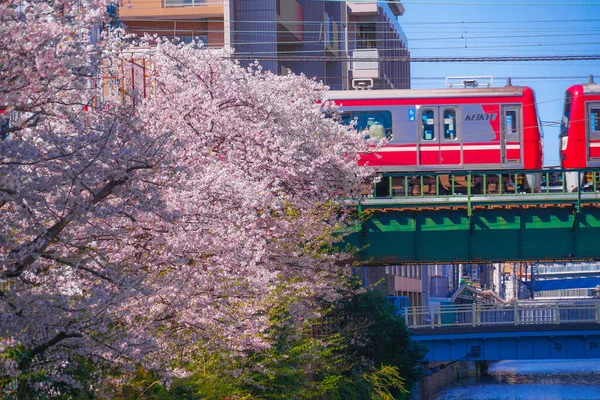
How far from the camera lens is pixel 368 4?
212 feet

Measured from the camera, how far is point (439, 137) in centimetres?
3148

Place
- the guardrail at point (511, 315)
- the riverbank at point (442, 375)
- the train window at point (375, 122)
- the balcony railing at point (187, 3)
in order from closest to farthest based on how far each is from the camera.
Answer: the train window at point (375, 122) < the balcony railing at point (187, 3) < the guardrail at point (511, 315) < the riverbank at point (442, 375)

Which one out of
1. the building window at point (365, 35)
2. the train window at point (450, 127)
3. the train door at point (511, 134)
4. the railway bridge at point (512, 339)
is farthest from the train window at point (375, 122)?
the building window at point (365, 35)

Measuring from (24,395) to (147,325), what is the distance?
2167mm

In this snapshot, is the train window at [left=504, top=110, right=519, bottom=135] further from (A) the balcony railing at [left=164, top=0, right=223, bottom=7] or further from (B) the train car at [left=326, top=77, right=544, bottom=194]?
(A) the balcony railing at [left=164, top=0, right=223, bottom=7]

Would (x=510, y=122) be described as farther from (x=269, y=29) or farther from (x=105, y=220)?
(x=105, y=220)

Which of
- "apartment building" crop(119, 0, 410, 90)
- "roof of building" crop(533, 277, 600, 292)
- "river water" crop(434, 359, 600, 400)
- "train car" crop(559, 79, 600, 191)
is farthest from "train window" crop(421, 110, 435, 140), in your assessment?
"roof of building" crop(533, 277, 600, 292)

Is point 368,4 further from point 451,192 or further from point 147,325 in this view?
point 147,325

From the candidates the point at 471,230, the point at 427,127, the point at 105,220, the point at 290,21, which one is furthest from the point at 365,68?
the point at 105,220

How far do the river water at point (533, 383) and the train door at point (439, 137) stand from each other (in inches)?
932

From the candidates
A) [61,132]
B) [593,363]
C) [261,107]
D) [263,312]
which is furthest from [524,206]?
[593,363]

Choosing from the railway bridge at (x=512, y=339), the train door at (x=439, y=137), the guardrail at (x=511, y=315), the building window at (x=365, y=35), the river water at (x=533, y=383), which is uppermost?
the building window at (x=365, y=35)

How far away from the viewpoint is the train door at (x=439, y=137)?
3145 centimetres

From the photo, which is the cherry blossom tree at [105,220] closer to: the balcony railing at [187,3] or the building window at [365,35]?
the balcony railing at [187,3]
